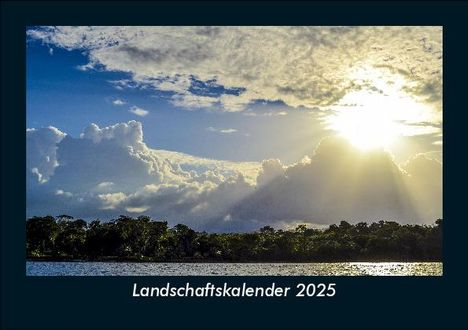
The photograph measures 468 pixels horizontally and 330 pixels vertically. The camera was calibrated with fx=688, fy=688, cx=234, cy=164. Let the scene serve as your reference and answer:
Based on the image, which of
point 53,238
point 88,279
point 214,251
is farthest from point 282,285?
point 53,238

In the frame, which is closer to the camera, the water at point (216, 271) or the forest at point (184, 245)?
the water at point (216, 271)

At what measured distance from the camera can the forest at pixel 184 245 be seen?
90.1 m

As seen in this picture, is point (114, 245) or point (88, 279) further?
point (114, 245)

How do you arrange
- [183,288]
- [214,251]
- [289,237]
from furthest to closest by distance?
1. [289,237]
2. [214,251]
3. [183,288]

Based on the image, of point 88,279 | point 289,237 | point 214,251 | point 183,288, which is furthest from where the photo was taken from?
point 289,237

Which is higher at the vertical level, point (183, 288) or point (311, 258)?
point (183, 288)

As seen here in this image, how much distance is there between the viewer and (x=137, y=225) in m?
92.3

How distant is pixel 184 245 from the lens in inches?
3593

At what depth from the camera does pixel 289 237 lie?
95750 mm

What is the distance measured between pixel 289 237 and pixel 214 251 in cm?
1190

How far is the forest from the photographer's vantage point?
90062mm

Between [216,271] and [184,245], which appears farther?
[184,245]

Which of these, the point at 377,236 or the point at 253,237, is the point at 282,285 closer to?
the point at 253,237

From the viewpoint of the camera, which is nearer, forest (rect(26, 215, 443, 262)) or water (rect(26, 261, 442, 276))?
water (rect(26, 261, 442, 276))
